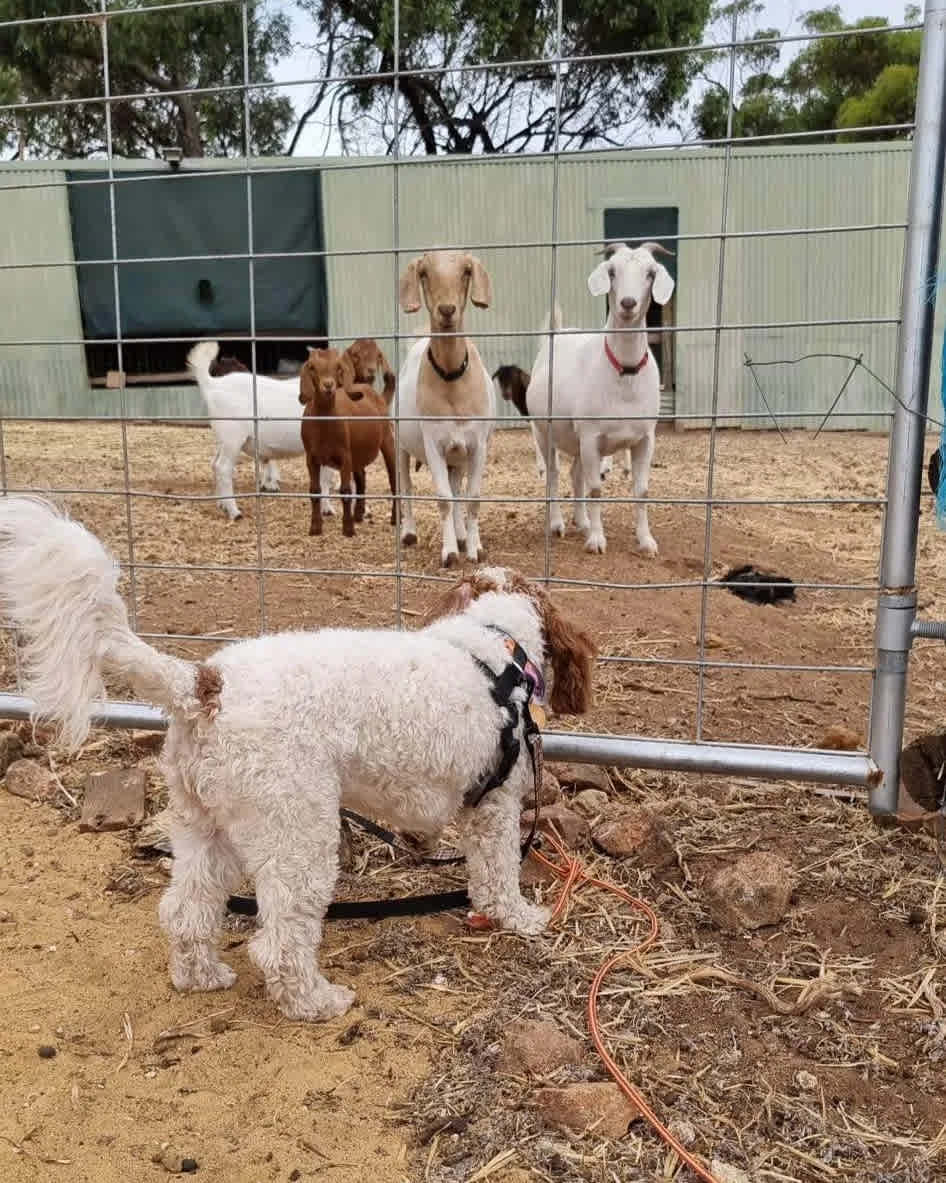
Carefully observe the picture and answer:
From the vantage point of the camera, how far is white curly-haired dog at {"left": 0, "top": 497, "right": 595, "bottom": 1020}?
2.12 meters

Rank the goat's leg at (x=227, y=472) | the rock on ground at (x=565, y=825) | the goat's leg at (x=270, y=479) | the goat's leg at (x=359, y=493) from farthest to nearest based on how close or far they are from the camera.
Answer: the goat's leg at (x=270, y=479), the goat's leg at (x=227, y=472), the goat's leg at (x=359, y=493), the rock on ground at (x=565, y=825)

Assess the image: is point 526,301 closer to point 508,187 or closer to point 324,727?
point 508,187

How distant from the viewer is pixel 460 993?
246 cm

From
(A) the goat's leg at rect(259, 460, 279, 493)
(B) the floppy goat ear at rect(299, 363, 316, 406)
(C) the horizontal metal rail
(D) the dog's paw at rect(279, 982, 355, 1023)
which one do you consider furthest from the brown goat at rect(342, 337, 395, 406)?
(D) the dog's paw at rect(279, 982, 355, 1023)

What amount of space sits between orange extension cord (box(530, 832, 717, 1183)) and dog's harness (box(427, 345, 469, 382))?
14.3ft

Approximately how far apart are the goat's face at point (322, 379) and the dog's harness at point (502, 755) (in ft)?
16.8

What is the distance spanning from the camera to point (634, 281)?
22.4ft

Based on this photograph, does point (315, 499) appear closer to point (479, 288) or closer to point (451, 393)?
point (451, 393)

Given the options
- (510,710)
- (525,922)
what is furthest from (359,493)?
(525,922)

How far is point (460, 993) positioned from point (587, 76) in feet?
71.0

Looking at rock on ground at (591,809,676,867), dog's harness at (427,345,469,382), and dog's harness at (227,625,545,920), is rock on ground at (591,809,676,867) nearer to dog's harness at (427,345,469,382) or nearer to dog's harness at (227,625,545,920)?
dog's harness at (227,625,545,920)

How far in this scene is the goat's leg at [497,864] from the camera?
8.89 ft

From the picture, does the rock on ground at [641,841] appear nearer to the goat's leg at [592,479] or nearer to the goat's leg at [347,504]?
the goat's leg at [592,479]

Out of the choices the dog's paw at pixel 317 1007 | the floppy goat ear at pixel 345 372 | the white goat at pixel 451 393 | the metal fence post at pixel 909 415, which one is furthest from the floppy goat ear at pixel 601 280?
the dog's paw at pixel 317 1007
